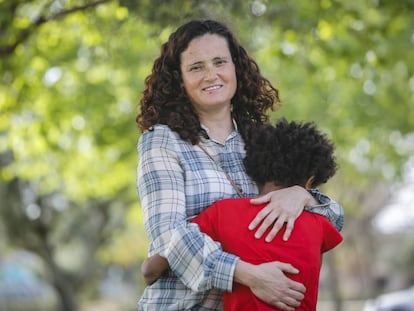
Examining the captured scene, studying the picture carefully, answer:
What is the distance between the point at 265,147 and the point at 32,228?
17.3 metres

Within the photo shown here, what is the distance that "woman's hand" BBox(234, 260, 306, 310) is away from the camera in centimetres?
284

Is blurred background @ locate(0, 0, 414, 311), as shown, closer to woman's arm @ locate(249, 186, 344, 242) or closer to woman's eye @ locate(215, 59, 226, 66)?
woman's eye @ locate(215, 59, 226, 66)

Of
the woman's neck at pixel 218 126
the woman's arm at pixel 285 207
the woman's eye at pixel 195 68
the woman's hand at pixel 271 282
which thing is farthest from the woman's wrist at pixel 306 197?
the woman's eye at pixel 195 68

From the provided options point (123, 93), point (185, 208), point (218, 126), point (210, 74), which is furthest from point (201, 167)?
point (123, 93)

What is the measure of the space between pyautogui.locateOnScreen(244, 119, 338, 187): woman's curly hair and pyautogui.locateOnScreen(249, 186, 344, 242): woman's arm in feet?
0.20

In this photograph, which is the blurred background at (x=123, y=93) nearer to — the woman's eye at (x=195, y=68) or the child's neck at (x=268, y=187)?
the woman's eye at (x=195, y=68)

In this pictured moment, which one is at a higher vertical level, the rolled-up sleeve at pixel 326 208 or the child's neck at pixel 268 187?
the child's neck at pixel 268 187

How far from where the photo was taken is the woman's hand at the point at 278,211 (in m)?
2.92

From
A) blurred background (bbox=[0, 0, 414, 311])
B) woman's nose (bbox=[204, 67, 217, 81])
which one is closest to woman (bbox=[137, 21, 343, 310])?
woman's nose (bbox=[204, 67, 217, 81])

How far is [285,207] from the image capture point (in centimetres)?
296

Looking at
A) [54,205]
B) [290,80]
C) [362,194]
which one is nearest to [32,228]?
[54,205]

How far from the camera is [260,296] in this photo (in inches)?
112

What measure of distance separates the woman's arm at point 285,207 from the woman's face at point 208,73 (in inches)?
21.4

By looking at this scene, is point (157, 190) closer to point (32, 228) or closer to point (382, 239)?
point (32, 228)
